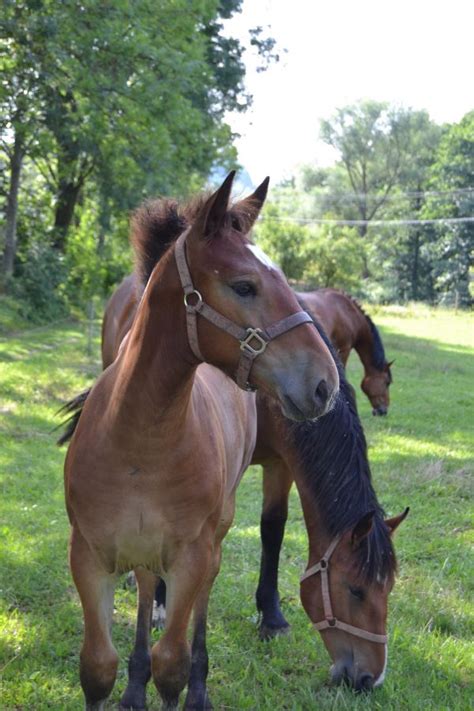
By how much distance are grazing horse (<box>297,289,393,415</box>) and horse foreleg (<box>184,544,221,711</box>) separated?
690 centimetres

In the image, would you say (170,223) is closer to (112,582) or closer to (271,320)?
(271,320)

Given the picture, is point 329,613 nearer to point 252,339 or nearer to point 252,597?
point 252,597

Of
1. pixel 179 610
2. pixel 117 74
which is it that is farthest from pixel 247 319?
pixel 117 74

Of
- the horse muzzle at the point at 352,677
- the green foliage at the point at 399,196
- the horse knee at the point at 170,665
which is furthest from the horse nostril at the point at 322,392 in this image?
the green foliage at the point at 399,196

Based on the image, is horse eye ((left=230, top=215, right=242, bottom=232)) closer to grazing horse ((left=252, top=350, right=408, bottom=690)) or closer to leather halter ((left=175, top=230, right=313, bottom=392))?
leather halter ((left=175, top=230, right=313, bottom=392))

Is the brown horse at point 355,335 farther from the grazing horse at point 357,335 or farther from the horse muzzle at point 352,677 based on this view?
the horse muzzle at point 352,677

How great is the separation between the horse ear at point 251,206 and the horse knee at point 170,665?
160 centimetres

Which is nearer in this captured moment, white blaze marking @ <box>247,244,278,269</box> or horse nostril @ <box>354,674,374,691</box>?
white blaze marking @ <box>247,244,278,269</box>

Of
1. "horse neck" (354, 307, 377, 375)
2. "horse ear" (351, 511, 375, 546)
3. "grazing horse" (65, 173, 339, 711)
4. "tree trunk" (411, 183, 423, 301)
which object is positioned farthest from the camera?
"tree trunk" (411, 183, 423, 301)

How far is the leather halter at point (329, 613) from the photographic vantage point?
10.4ft

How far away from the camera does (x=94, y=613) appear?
2.65 meters

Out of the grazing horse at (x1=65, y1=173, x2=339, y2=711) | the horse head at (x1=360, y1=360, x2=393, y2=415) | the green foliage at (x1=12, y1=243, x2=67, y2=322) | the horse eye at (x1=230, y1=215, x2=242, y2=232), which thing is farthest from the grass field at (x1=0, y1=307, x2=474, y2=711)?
the green foliage at (x1=12, y1=243, x2=67, y2=322)

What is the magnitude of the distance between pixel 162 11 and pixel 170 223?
965cm

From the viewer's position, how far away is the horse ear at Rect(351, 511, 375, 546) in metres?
3.10
